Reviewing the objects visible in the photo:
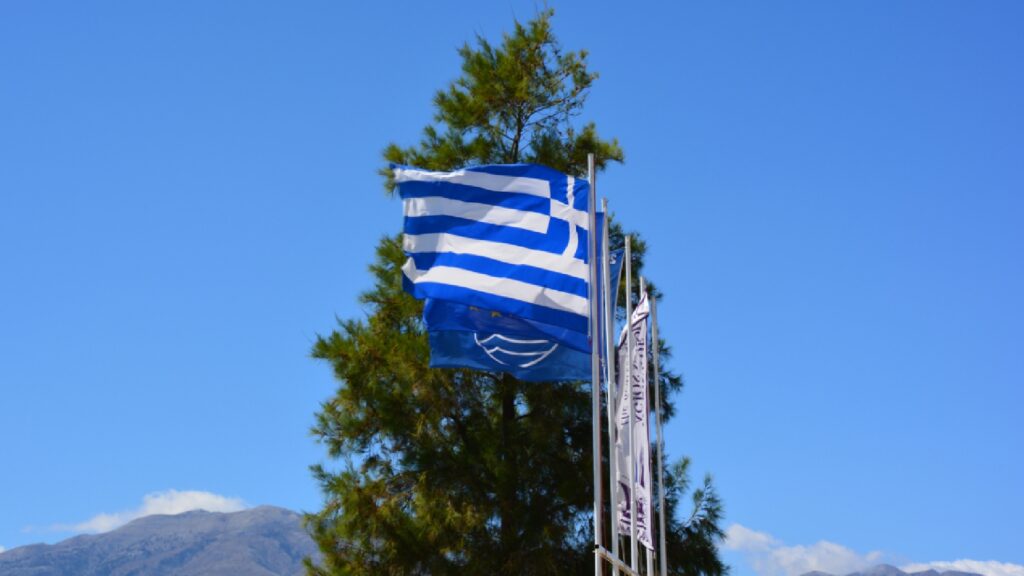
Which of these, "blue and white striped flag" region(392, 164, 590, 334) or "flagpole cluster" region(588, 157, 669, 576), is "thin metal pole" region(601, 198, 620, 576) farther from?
"blue and white striped flag" region(392, 164, 590, 334)

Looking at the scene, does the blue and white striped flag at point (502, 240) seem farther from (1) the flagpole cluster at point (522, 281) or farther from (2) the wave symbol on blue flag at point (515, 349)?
(2) the wave symbol on blue flag at point (515, 349)

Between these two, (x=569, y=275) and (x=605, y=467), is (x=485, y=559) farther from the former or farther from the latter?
(x=569, y=275)

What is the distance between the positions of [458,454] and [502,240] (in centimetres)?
659

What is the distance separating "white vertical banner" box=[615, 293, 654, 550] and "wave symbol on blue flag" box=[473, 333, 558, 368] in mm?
1267

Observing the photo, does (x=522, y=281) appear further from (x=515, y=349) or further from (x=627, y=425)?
(x=627, y=425)

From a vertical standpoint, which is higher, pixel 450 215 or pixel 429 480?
pixel 450 215

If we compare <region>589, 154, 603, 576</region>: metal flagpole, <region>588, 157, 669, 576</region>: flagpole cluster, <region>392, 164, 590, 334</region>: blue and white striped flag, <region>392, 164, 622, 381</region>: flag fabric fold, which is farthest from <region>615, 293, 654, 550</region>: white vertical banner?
<region>392, 164, 590, 334</region>: blue and white striped flag

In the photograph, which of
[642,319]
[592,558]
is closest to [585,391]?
[592,558]

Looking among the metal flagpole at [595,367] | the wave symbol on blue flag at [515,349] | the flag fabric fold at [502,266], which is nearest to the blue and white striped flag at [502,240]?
the flag fabric fold at [502,266]

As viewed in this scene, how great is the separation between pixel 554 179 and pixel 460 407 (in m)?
6.62

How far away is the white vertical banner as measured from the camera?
14438 mm

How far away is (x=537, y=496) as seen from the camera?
63.4 ft

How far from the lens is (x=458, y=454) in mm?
19688

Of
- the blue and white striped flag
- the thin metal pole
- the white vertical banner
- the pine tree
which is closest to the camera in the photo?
the blue and white striped flag
